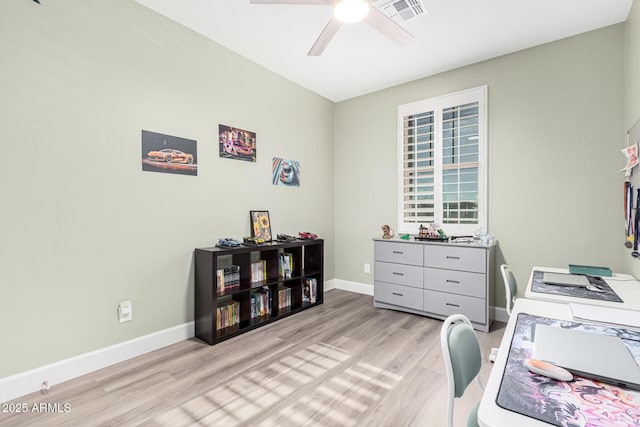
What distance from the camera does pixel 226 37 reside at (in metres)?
2.96

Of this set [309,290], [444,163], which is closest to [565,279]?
[444,163]

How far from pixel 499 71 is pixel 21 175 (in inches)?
165

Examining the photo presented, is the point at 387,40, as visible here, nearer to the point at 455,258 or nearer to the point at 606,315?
the point at 455,258

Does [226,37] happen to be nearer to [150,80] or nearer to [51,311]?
[150,80]

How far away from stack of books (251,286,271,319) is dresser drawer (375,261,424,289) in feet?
4.30

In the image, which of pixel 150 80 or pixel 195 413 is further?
pixel 150 80

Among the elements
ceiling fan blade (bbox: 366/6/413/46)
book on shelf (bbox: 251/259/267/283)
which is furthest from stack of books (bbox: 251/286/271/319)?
ceiling fan blade (bbox: 366/6/413/46)

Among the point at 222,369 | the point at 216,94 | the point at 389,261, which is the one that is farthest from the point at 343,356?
the point at 216,94

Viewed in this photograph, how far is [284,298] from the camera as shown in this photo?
3475mm

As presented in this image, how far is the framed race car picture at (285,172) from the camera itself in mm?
3682

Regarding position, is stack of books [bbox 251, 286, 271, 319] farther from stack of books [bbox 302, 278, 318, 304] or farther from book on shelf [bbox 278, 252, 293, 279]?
stack of books [bbox 302, 278, 318, 304]

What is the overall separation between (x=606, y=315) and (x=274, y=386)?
6.05 ft

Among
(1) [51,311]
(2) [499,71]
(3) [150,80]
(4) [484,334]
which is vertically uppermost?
(2) [499,71]

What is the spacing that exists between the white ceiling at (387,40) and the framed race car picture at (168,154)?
104cm
